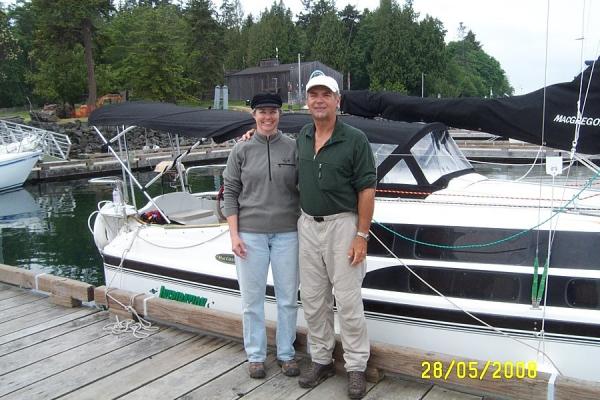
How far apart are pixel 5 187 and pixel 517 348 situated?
23263 millimetres

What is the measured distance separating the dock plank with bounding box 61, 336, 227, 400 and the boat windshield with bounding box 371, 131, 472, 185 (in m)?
2.29

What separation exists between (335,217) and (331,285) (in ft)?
1.73

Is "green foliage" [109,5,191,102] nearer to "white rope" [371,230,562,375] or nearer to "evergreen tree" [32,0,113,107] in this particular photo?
"evergreen tree" [32,0,113,107]

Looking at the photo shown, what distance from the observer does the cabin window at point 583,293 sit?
13.9ft

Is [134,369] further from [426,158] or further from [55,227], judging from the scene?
[55,227]

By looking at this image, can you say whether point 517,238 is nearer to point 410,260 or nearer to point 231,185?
point 410,260

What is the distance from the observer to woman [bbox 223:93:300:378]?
385cm

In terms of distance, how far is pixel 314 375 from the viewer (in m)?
3.95

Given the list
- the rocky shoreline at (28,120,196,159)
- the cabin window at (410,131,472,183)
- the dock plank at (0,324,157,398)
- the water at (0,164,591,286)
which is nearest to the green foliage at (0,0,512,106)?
the rocky shoreline at (28,120,196,159)

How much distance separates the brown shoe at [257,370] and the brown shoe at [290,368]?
0.15m

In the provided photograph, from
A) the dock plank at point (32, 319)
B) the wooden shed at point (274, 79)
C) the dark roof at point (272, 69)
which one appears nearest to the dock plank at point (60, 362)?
the dock plank at point (32, 319)

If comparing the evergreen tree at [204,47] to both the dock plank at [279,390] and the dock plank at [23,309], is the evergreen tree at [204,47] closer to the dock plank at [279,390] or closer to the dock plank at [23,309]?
the dock plank at [23,309]

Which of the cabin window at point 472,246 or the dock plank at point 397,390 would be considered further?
the cabin window at point 472,246

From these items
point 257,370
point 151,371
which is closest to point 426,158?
point 257,370
